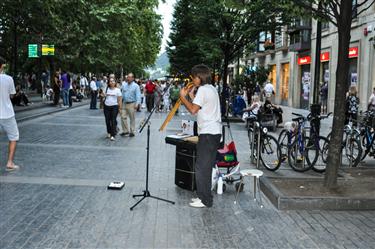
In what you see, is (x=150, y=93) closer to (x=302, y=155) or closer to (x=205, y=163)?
(x=302, y=155)

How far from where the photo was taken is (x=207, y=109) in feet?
20.5

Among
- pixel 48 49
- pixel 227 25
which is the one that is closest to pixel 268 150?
pixel 227 25

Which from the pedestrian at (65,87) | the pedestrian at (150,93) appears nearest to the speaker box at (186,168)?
the pedestrian at (150,93)

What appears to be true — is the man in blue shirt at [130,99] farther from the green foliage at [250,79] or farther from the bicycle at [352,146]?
the green foliage at [250,79]

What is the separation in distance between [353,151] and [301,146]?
1493mm

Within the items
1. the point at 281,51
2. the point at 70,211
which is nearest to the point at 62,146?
the point at 70,211

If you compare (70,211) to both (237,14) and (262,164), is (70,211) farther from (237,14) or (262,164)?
(237,14)

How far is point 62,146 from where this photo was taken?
11766 millimetres

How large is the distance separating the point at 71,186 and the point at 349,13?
16.6 feet

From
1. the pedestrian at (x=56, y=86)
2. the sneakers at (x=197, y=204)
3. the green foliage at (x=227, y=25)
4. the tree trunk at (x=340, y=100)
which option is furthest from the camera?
the pedestrian at (x=56, y=86)

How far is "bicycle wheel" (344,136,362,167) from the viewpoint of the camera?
10059mm

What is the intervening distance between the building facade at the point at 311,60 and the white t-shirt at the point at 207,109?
8655 mm

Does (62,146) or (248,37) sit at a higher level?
(248,37)

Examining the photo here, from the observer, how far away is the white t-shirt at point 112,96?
13516 millimetres
